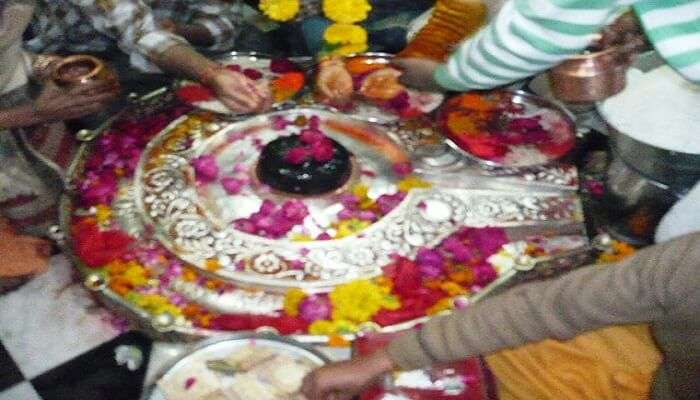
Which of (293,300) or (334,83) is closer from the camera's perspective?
(293,300)

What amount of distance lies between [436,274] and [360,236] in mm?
149

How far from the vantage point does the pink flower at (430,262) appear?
4.07ft

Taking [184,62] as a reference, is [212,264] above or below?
below

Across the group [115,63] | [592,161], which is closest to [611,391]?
[592,161]

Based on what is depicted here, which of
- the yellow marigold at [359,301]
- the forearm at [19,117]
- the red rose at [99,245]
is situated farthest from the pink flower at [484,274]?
the forearm at [19,117]

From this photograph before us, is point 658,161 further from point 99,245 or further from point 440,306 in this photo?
point 99,245

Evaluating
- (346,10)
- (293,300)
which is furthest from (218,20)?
(293,300)

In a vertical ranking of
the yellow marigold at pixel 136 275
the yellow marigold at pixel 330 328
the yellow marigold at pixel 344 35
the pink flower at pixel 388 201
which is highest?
the yellow marigold at pixel 344 35

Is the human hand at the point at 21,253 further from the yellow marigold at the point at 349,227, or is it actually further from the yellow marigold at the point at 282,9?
the yellow marigold at the point at 282,9

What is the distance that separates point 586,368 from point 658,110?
561 millimetres

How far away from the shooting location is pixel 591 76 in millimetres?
1185

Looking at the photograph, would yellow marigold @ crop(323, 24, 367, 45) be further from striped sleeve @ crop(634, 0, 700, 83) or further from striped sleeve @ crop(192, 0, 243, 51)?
striped sleeve @ crop(634, 0, 700, 83)

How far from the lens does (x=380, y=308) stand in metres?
1.19

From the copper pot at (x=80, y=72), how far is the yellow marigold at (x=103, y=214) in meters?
0.26
